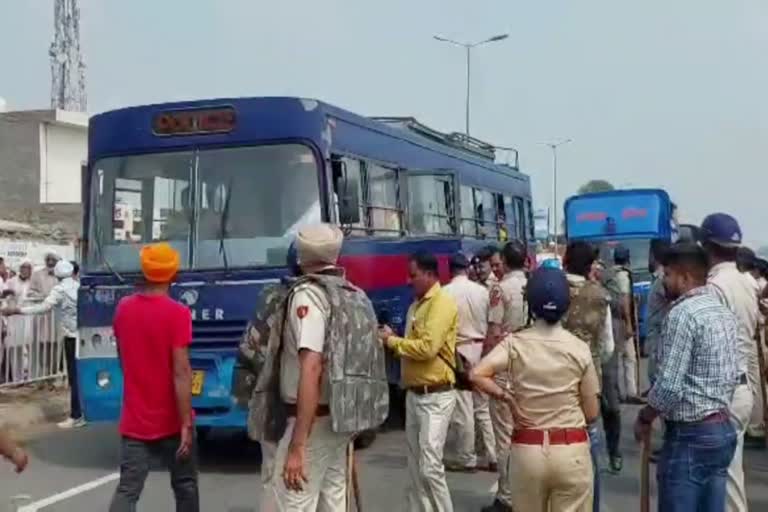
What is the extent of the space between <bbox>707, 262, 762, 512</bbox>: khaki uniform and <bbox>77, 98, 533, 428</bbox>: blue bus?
171 inches

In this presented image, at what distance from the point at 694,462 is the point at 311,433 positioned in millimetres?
1812

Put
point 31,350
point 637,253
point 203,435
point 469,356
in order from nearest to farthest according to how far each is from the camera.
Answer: point 469,356, point 203,435, point 31,350, point 637,253

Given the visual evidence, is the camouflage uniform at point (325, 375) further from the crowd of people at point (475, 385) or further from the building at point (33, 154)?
the building at point (33, 154)

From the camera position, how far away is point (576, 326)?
8.27 meters

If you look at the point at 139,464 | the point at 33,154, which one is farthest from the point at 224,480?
the point at 33,154

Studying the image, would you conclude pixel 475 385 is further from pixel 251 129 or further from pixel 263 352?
pixel 251 129

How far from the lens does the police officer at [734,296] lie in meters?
6.21

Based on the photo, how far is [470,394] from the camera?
979 cm

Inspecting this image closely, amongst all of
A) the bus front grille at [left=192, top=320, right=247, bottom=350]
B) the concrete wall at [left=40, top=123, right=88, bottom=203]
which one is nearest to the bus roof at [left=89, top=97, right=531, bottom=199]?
the bus front grille at [left=192, top=320, right=247, bottom=350]

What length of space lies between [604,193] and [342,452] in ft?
63.5

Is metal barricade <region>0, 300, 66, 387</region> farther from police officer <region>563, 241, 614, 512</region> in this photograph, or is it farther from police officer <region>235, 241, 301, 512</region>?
police officer <region>235, 241, 301, 512</region>

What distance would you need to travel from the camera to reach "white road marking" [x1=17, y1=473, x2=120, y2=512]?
8931 mm

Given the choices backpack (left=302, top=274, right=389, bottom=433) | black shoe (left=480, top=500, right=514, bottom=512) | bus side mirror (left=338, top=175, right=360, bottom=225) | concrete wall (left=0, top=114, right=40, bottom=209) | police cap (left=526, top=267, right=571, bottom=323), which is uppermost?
concrete wall (left=0, top=114, right=40, bottom=209)

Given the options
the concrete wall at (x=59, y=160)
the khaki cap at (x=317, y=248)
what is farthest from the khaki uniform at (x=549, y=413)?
the concrete wall at (x=59, y=160)
